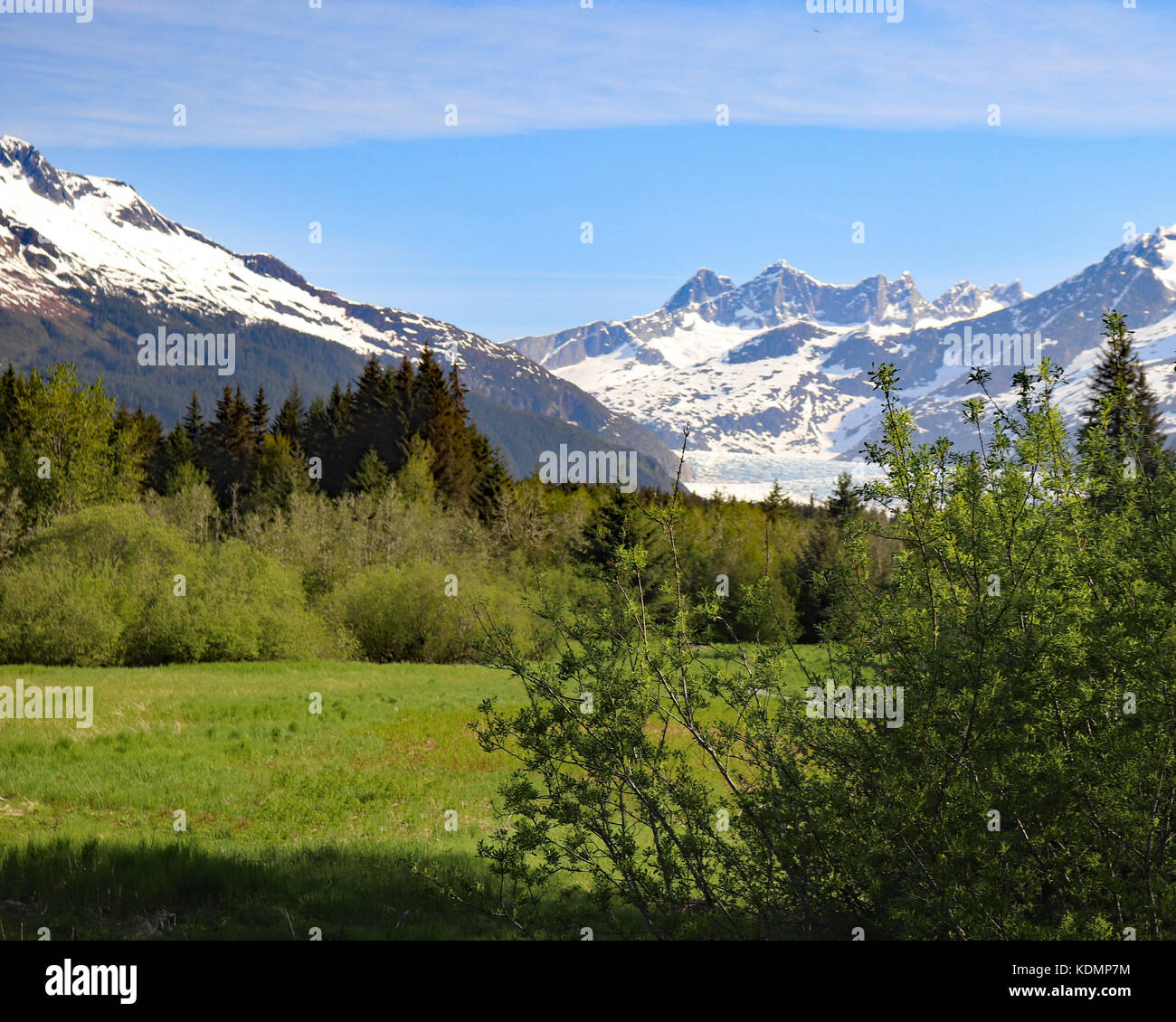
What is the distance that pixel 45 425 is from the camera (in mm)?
53969

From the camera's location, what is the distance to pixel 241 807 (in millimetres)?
17250

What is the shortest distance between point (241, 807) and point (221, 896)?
6.50 meters

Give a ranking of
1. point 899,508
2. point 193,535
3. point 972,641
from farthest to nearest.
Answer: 1. point 193,535
2. point 899,508
3. point 972,641

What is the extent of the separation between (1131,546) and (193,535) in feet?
171

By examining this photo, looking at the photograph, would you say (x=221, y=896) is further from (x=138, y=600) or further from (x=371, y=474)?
(x=371, y=474)

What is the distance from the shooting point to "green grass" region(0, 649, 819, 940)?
10492 millimetres

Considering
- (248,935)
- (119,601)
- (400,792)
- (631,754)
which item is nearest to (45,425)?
(119,601)

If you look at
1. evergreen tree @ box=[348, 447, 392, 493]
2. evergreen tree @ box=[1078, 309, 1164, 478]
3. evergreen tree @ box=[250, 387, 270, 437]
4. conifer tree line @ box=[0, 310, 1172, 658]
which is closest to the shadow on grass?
evergreen tree @ box=[1078, 309, 1164, 478]

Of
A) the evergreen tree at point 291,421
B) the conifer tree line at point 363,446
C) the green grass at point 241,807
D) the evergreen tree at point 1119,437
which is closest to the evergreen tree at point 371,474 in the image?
the conifer tree line at point 363,446

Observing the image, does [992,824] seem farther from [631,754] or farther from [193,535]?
[193,535]

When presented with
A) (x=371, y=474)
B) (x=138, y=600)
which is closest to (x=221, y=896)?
(x=138, y=600)

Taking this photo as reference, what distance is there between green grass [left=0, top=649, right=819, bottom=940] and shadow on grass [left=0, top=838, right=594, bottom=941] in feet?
0.09
